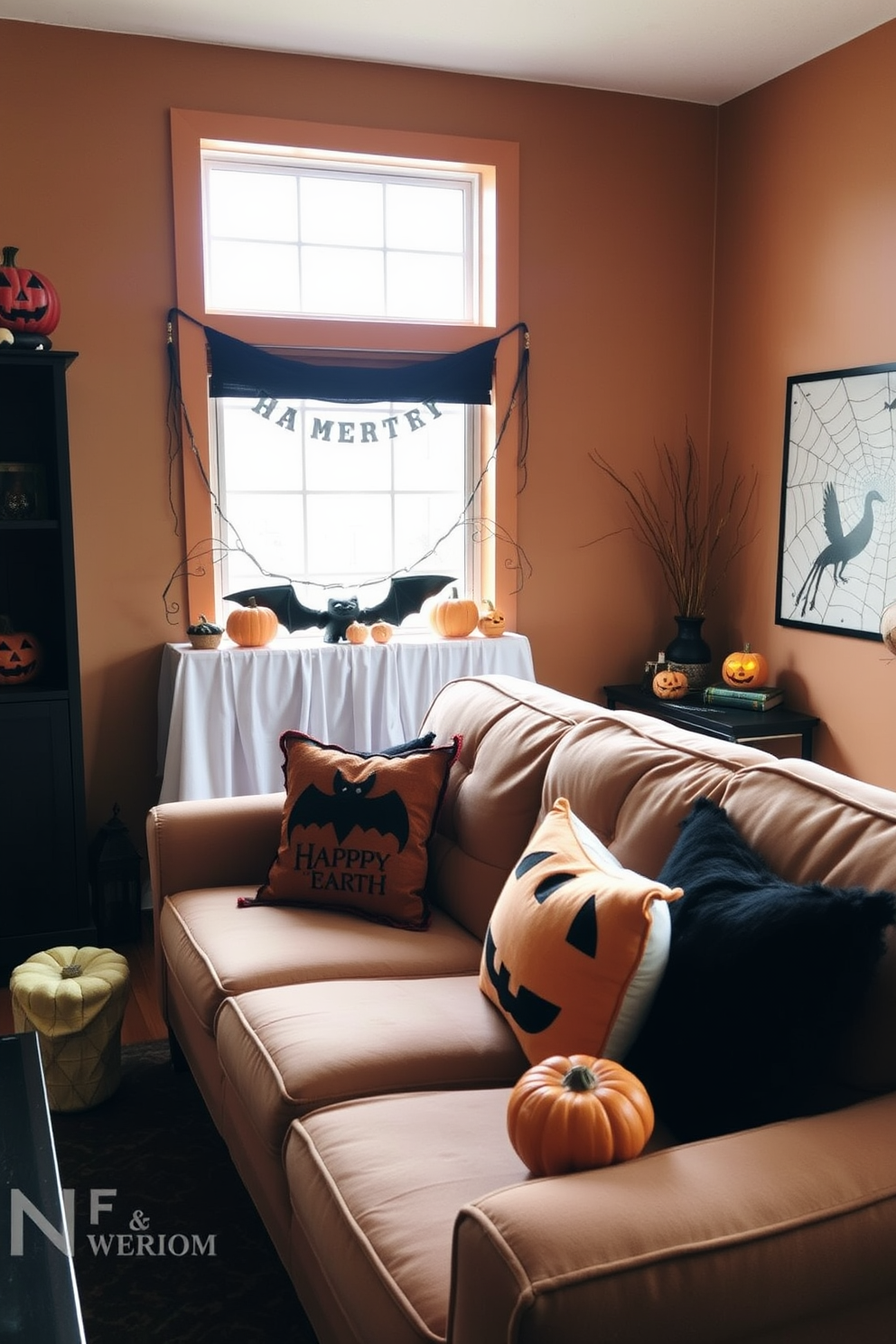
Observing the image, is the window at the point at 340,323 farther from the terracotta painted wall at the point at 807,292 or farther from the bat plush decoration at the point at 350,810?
the bat plush decoration at the point at 350,810

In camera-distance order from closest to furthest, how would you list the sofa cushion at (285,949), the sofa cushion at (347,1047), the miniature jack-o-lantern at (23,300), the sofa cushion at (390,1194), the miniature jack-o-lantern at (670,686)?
1. the sofa cushion at (390,1194)
2. the sofa cushion at (347,1047)
3. the sofa cushion at (285,949)
4. the miniature jack-o-lantern at (23,300)
5. the miniature jack-o-lantern at (670,686)

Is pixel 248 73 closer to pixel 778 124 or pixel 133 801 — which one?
pixel 778 124

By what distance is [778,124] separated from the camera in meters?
4.14

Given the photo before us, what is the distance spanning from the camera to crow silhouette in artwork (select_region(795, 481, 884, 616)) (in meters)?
3.77

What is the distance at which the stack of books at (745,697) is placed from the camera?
13.5ft

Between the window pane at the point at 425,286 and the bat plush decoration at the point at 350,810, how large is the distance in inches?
86.3

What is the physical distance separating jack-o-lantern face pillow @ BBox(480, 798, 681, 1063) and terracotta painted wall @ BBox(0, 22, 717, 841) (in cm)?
233

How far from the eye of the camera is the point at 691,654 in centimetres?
443

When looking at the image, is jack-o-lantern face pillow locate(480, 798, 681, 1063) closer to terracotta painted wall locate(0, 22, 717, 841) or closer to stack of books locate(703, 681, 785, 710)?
stack of books locate(703, 681, 785, 710)

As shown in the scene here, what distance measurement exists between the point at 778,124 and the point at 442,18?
1.29 metres

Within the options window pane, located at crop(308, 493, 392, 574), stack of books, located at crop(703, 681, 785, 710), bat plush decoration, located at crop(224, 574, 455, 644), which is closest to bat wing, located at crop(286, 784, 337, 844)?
bat plush decoration, located at crop(224, 574, 455, 644)

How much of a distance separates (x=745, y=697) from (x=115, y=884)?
222 cm

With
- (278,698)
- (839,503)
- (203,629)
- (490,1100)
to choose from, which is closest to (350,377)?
(203,629)

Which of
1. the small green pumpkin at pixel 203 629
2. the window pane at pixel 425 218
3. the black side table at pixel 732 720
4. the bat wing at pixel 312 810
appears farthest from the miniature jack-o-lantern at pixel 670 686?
the bat wing at pixel 312 810
